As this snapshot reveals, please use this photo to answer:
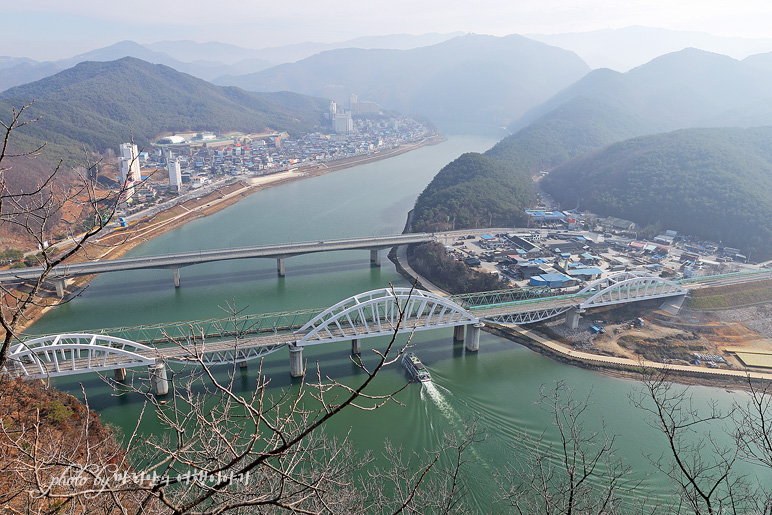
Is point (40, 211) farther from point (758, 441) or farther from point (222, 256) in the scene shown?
point (222, 256)

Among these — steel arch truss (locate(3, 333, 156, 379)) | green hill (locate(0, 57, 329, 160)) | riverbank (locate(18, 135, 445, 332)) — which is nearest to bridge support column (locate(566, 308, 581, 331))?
steel arch truss (locate(3, 333, 156, 379))

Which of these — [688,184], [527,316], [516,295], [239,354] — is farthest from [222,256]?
[688,184]

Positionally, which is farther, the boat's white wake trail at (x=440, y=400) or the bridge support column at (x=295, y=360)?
the bridge support column at (x=295, y=360)

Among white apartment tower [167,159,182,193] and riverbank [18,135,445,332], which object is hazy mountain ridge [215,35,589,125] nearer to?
riverbank [18,135,445,332]

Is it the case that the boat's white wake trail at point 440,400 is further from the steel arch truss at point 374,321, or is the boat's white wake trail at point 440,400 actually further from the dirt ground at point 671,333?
the dirt ground at point 671,333

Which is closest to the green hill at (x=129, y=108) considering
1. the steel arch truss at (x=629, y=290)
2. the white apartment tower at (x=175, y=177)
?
the white apartment tower at (x=175, y=177)
